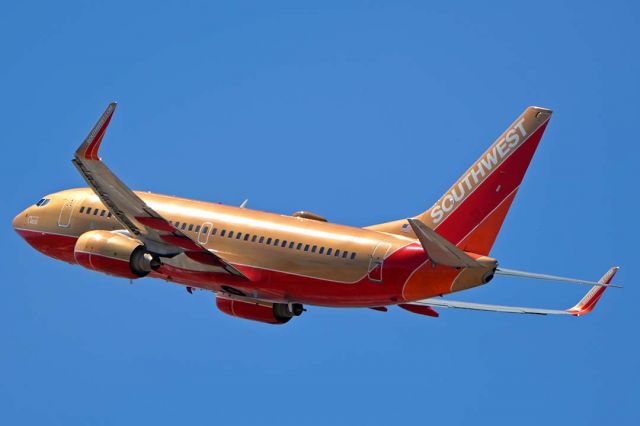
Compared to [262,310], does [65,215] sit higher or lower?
higher

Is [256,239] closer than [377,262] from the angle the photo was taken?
No

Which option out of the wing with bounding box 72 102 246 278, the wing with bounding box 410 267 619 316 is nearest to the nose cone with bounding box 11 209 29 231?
the wing with bounding box 72 102 246 278

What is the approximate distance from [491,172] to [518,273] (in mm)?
5178

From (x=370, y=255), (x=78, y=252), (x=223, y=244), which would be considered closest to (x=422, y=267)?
(x=370, y=255)

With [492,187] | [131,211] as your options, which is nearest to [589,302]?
[492,187]

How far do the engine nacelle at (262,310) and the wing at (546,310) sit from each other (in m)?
5.67

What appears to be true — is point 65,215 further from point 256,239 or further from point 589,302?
point 589,302

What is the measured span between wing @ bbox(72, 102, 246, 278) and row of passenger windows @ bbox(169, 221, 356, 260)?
1757 millimetres

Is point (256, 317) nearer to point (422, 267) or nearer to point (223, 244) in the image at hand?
point (223, 244)

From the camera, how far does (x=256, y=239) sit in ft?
249

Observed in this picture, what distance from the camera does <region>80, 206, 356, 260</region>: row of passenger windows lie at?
240ft

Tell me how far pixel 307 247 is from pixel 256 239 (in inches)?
112

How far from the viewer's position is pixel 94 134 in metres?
69.5

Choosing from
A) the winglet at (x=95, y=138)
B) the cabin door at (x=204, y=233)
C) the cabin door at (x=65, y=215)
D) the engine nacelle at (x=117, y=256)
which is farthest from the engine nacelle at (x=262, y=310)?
the winglet at (x=95, y=138)
